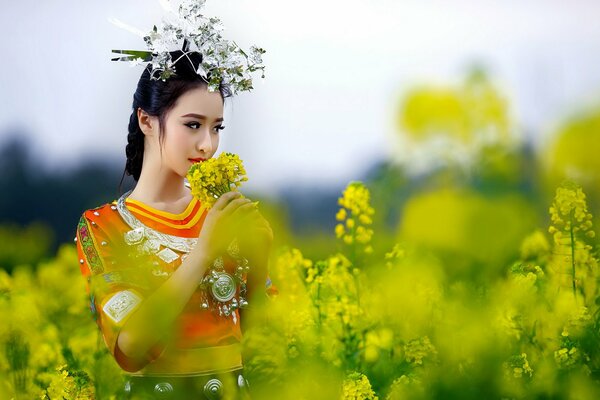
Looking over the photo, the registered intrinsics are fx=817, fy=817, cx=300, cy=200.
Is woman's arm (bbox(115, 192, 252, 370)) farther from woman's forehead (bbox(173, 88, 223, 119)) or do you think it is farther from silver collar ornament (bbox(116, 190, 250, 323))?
woman's forehead (bbox(173, 88, 223, 119))

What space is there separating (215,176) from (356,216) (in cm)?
69

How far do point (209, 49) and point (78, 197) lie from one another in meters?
3.29

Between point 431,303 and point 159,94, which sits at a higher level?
point 159,94

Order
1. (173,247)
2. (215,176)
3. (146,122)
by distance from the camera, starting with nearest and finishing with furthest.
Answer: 1. (215,176)
2. (173,247)
3. (146,122)

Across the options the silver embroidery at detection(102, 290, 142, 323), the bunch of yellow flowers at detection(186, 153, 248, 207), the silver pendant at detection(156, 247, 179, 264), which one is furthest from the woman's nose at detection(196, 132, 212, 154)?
the silver embroidery at detection(102, 290, 142, 323)

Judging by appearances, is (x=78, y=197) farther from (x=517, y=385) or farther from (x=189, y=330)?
(x=517, y=385)

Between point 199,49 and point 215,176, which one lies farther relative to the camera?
point 199,49

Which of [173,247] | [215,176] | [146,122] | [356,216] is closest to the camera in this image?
[215,176]

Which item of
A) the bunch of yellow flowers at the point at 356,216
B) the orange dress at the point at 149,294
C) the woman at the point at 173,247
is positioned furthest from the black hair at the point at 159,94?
the bunch of yellow flowers at the point at 356,216

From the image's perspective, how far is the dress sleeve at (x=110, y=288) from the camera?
1.47 meters

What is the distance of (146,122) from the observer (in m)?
1.71

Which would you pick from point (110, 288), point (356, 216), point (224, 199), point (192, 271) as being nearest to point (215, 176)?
point (224, 199)

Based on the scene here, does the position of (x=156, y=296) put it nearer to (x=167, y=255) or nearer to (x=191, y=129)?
(x=167, y=255)

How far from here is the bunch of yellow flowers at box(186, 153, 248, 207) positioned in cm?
148
